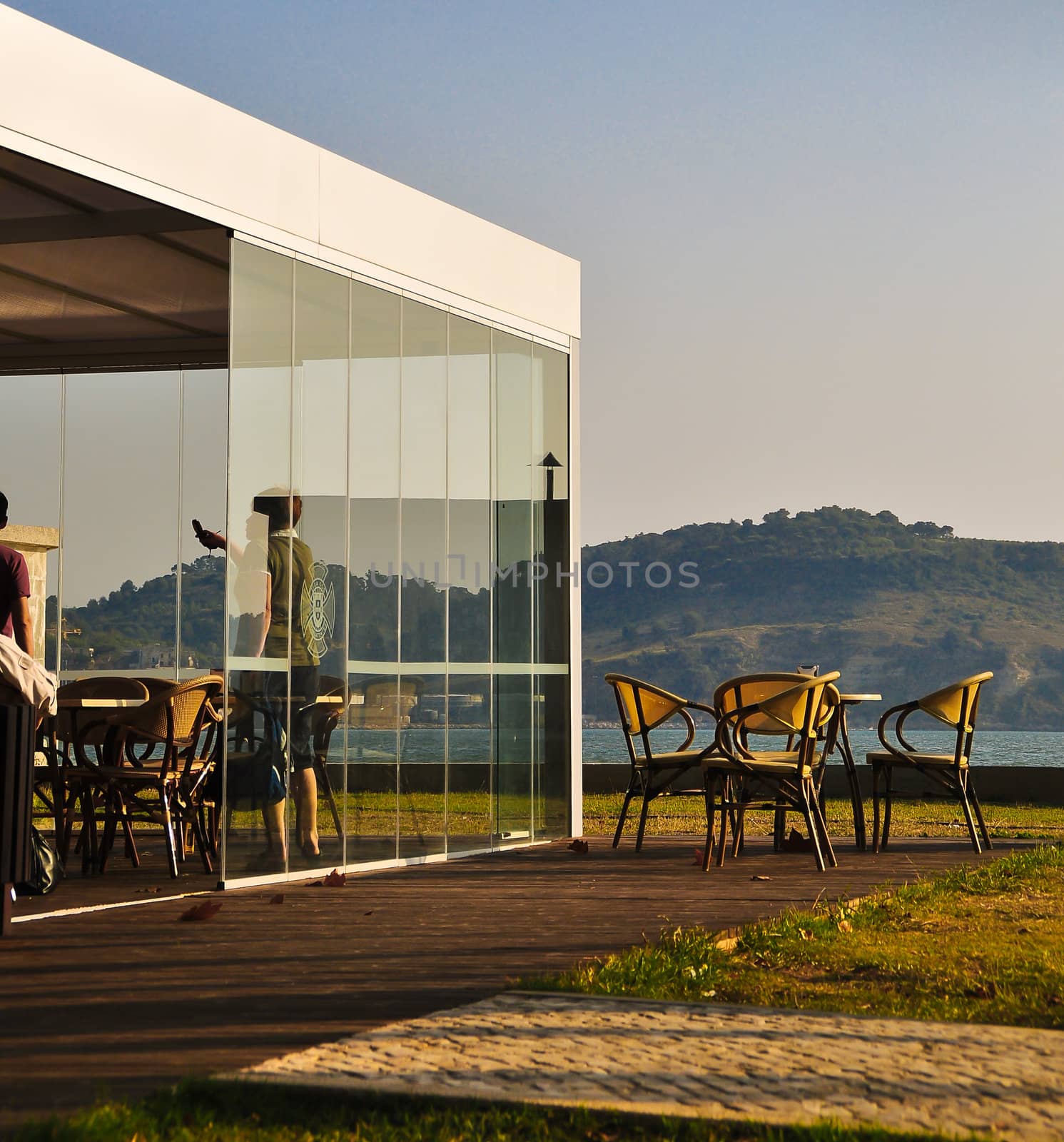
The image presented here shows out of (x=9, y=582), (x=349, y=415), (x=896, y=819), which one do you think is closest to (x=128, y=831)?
(x=9, y=582)

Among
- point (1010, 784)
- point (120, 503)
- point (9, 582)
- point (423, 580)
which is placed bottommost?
point (1010, 784)

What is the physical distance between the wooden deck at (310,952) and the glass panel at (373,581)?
40 centimetres

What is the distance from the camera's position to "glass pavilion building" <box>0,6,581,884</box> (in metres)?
6.21

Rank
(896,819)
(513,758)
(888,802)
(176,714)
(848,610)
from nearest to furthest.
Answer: (176,714) → (888,802) → (513,758) → (896,819) → (848,610)

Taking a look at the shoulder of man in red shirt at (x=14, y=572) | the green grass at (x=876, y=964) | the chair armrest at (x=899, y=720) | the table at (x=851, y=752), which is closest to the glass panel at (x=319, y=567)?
the shoulder of man in red shirt at (x=14, y=572)

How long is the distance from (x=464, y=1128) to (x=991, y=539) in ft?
248

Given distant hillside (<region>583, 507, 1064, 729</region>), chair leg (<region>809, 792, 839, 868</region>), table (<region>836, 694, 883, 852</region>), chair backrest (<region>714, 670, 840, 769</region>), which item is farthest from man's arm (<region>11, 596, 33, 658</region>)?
distant hillside (<region>583, 507, 1064, 729</region>)

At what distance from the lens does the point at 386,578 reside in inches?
283

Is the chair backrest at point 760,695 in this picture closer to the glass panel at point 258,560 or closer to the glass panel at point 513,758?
the glass panel at point 513,758

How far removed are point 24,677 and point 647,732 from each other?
3.61 metres

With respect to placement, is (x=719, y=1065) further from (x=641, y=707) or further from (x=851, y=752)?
(x=851, y=752)

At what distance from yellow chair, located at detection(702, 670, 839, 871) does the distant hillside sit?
5881cm

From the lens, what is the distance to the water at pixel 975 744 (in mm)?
54156

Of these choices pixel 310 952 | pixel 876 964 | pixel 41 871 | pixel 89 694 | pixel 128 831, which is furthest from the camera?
pixel 89 694
